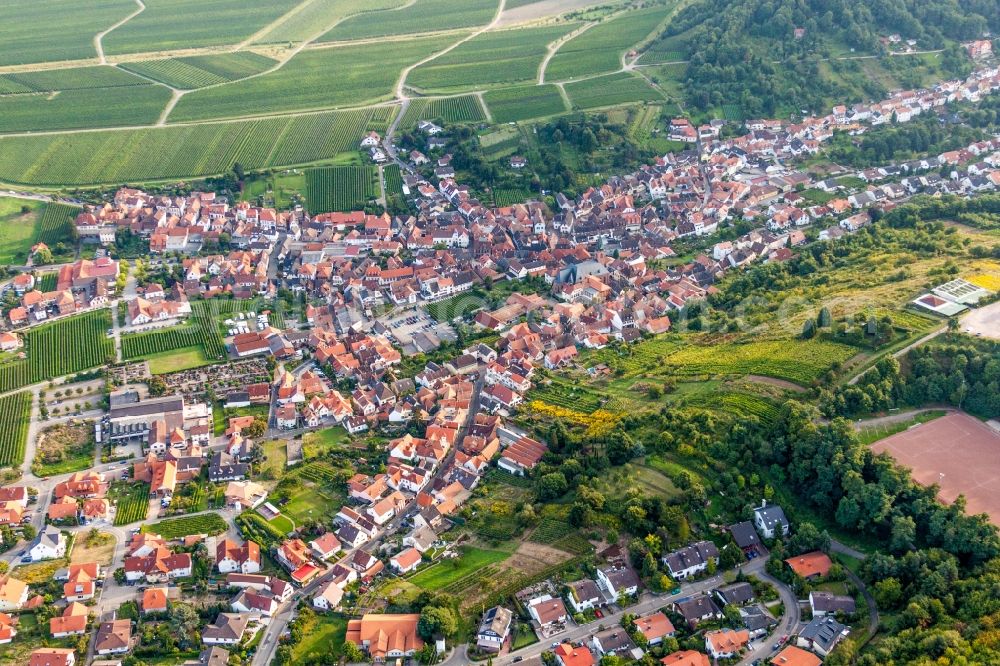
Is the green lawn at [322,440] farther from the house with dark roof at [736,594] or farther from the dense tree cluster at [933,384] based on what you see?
the dense tree cluster at [933,384]

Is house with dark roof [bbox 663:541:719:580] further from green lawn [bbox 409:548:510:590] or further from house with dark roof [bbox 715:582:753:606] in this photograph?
green lawn [bbox 409:548:510:590]

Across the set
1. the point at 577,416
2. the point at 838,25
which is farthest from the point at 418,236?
the point at 838,25

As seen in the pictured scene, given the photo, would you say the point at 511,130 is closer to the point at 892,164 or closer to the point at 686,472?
the point at 892,164

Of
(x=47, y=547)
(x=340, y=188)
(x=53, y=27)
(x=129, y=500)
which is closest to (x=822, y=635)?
(x=129, y=500)

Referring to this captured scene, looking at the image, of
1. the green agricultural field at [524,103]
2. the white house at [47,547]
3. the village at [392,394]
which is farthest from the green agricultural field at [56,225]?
the green agricultural field at [524,103]

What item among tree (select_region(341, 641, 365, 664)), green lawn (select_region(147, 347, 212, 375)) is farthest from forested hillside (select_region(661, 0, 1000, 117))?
tree (select_region(341, 641, 365, 664))

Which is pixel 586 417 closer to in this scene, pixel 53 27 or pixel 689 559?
pixel 689 559
